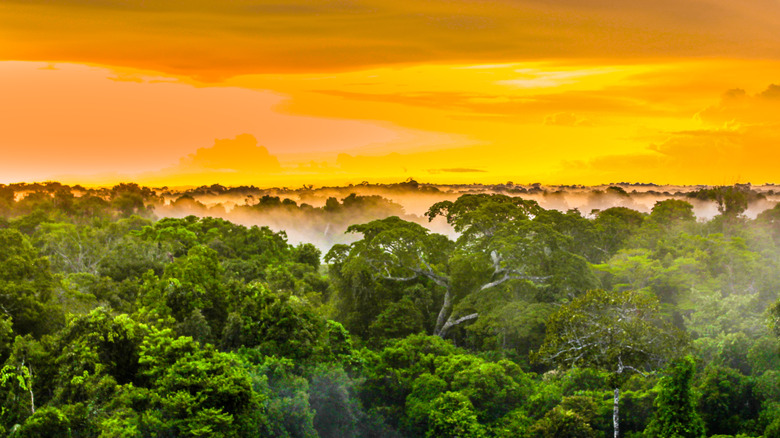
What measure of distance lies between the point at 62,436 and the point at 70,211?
5454 cm

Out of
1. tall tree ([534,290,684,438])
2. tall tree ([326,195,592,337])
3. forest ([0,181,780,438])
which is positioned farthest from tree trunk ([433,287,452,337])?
tall tree ([534,290,684,438])

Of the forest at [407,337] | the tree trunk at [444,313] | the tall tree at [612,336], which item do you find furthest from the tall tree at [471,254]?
the tall tree at [612,336]

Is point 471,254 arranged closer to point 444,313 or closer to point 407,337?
point 444,313

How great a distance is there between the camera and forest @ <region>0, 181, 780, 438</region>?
51.4 feet

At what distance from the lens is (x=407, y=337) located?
86.0 ft

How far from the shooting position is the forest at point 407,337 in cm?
1566

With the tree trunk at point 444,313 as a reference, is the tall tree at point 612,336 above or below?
above

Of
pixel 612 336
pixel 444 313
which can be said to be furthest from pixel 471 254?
pixel 612 336

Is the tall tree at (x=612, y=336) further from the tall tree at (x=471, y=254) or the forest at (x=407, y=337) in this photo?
the tall tree at (x=471, y=254)

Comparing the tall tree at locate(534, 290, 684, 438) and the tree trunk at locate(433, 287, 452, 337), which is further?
the tree trunk at locate(433, 287, 452, 337)

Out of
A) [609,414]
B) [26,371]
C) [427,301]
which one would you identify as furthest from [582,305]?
[26,371]

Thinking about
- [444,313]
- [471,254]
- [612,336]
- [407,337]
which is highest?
[471,254]

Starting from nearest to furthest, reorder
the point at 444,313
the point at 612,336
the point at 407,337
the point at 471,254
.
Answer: the point at 612,336 < the point at 407,337 < the point at 471,254 < the point at 444,313

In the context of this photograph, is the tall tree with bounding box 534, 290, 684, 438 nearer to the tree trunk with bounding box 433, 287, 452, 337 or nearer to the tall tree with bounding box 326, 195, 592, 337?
the tall tree with bounding box 326, 195, 592, 337
